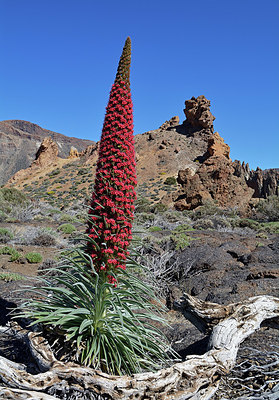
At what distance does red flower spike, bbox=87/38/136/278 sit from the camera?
313 centimetres

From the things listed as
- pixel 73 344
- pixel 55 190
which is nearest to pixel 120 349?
pixel 73 344

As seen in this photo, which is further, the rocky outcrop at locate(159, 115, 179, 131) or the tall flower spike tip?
the rocky outcrop at locate(159, 115, 179, 131)

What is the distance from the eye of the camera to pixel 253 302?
3918 millimetres

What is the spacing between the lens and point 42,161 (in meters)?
64.1

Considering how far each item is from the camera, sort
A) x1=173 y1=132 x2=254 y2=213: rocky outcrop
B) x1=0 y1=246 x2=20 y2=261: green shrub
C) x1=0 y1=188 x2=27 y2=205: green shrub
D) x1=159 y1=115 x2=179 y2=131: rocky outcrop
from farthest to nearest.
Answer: x1=159 y1=115 x2=179 y2=131: rocky outcrop < x1=173 y1=132 x2=254 y2=213: rocky outcrop < x1=0 y1=188 x2=27 y2=205: green shrub < x1=0 y1=246 x2=20 y2=261: green shrub

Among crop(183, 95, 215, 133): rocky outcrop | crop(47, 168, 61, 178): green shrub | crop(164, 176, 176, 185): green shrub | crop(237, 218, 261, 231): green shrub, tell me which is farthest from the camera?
crop(183, 95, 215, 133): rocky outcrop

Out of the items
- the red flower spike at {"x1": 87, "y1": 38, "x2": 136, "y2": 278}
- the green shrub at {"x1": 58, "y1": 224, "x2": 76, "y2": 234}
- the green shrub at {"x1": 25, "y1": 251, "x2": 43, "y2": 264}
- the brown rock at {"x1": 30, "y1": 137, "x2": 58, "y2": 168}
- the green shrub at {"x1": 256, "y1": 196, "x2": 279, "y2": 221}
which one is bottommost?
the green shrub at {"x1": 25, "y1": 251, "x2": 43, "y2": 264}

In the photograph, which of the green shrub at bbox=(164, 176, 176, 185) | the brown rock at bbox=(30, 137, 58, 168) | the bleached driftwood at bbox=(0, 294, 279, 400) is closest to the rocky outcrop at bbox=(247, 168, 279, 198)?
the green shrub at bbox=(164, 176, 176, 185)

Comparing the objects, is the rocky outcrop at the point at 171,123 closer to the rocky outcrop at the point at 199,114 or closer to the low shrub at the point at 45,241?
the rocky outcrop at the point at 199,114

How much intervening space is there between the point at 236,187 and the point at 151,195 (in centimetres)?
1505

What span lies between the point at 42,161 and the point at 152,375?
213 feet

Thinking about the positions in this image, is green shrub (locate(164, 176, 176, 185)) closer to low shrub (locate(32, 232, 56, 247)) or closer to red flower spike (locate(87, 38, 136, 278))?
low shrub (locate(32, 232, 56, 247))

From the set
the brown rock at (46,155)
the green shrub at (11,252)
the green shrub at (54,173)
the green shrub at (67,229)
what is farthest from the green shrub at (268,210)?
the brown rock at (46,155)

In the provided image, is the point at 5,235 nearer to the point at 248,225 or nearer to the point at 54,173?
the point at 248,225
